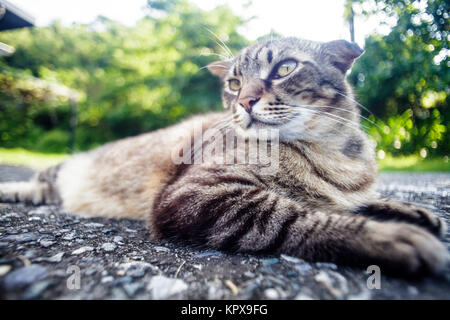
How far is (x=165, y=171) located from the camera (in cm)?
192

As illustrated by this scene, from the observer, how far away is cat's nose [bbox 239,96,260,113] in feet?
4.85

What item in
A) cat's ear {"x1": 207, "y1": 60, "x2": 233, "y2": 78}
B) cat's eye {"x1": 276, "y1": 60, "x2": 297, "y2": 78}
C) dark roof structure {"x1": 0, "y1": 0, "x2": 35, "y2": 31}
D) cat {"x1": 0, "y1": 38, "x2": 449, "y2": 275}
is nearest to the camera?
cat {"x1": 0, "y1": 38, "x2": 449, "y2": 275}

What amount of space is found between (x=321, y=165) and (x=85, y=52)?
19.7 metres

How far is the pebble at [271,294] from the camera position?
797mm

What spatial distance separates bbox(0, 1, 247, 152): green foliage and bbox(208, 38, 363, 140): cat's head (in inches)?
305

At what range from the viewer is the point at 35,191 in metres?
2.55

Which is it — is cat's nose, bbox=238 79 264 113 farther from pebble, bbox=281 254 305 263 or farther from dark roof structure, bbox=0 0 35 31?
dark roof structure, bbox=0 0 35 31

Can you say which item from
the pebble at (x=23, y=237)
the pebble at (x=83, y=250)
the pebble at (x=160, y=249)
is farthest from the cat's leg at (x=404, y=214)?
the pebble at (x=23, y=237)

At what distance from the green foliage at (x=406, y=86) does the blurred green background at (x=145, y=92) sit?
29 mm

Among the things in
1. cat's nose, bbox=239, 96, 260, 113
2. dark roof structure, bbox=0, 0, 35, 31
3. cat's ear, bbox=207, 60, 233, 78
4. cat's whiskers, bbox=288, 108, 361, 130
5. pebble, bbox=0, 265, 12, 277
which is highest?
dark roof structure, bbox=0, 0, 35, 31

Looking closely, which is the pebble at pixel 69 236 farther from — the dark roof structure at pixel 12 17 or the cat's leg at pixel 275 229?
the dark roof structure at pixel 12 17

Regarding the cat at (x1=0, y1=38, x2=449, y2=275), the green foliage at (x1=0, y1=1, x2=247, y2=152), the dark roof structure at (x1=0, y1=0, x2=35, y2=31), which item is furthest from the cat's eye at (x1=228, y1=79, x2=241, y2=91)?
the green foliage at (x1=0, y1=1, x2=247, y2=152)

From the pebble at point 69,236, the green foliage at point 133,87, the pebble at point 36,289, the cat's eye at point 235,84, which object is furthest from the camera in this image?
the green foliage at point 133,87
